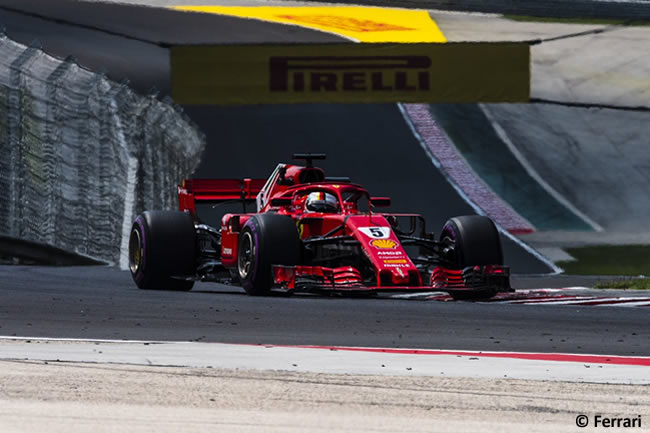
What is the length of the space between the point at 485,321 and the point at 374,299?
3595 mm

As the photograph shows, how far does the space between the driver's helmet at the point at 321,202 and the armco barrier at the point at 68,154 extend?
21.8 feet

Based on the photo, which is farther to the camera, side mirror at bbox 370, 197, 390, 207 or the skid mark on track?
side mirror at bbox 370, 197, 390, 207

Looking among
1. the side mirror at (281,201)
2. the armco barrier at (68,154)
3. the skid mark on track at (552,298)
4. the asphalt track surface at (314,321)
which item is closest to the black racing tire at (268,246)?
the asphalt track surface at (314,321)

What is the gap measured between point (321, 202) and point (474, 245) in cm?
194

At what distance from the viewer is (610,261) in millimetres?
26609

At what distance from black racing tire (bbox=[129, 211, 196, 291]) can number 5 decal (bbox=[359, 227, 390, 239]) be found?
3.04 m

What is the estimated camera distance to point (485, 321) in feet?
44.1

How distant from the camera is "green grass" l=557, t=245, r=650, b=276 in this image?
25594 mm

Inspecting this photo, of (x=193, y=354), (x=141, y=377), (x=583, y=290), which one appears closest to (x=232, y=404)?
(x=141, y=377)

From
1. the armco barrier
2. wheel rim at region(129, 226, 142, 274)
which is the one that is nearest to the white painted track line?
wheel rim at region(129, 226, 142, 274)

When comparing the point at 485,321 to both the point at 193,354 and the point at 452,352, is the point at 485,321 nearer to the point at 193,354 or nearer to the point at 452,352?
the point at 452,352

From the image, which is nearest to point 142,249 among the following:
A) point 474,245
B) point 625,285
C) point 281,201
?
point 281,201

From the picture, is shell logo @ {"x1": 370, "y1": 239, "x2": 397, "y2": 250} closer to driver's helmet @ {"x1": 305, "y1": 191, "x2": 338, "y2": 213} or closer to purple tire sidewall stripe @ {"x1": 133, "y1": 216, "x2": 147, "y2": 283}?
driver's helmet @ {"x1": 305, "y1": 191, "x2": 338, "y2": 213}

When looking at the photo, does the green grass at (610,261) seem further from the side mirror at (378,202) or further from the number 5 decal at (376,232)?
the number 5 decal at (376,232)
